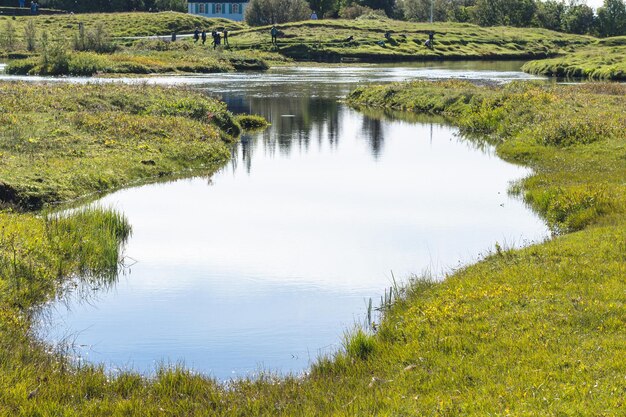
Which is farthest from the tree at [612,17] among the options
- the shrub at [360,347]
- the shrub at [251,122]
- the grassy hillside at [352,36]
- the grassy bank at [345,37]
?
the shrub at [360,347]

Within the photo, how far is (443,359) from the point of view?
1239 centimetres

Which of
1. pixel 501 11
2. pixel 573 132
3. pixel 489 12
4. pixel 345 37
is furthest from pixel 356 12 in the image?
pixel 573 132

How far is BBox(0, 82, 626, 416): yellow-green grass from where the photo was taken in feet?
35.6

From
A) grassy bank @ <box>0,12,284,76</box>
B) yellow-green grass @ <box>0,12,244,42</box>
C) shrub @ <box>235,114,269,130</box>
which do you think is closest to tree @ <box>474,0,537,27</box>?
yellow-green grass @ <box>0,12,244,42</box>

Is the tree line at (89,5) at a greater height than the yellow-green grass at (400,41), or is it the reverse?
the tree line at (89,5)

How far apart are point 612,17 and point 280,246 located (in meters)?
186

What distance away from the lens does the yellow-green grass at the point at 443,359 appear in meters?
10.9

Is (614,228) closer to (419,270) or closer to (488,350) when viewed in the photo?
(419,270)

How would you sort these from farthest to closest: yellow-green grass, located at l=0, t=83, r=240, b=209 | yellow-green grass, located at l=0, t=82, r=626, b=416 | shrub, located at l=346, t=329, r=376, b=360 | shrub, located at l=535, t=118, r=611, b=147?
shrub, located at l=535, t=118, r=611, b=147, yellow-green grass, located at l=0, t=83, r=240, b=209, shrub, located at l=346, t=329, r=376, b=360, yellow-green grass, located at l=0, t=82, r=626, b=416

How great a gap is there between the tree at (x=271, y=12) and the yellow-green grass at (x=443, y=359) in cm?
16446

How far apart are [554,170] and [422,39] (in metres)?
129

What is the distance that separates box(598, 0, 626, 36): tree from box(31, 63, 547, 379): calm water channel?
161m

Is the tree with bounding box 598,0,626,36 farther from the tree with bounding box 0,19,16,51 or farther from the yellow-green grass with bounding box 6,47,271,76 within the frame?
the tree with bounding box 0,19,16,51

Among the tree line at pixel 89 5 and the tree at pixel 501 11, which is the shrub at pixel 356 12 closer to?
the tree at pixel 501 11
